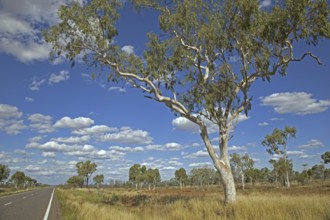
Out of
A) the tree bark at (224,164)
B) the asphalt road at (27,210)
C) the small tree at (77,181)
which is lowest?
the asphalt road at (27,210)

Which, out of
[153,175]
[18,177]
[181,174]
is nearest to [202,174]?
[181,174]

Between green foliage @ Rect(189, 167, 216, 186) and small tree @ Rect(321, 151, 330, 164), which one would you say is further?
green foliage @ Rect(189, 167, 216, 186)

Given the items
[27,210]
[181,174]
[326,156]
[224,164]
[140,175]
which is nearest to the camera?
[224,164]

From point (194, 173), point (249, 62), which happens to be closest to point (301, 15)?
point (249, 62)

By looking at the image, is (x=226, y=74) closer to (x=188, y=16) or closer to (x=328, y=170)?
(x=188, y=16)

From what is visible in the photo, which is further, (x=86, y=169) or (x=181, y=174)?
(x=181, y=174)

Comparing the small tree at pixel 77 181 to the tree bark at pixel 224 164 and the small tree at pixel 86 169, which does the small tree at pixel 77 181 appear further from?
the tree bark at pixel 224 164

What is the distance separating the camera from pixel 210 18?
19266mm

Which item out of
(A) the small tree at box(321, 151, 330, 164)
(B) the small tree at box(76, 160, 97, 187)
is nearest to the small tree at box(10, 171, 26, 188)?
(B) the small tree at box(76, 160, 97, 187)

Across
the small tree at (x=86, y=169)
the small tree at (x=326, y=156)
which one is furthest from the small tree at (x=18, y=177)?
the small tree at (x=326, y=156)

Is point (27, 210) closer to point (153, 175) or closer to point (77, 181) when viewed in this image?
point (153, 175)

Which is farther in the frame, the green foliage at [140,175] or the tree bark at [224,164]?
the green foliage at [140,175]

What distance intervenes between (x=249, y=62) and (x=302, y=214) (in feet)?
32.5

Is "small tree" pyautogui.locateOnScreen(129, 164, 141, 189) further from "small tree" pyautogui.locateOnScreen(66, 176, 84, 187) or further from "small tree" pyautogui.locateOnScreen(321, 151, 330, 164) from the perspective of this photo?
→ "small tree" pyautogui.locateOnScreen(321, 151, 330, 164)
